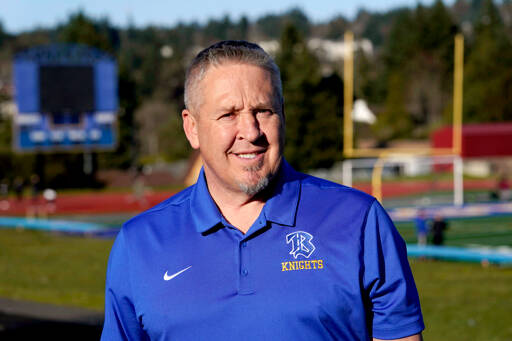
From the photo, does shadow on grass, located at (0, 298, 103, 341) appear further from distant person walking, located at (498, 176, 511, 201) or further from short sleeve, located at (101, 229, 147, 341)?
distant person walking, located at (498, 176, 511, 201)

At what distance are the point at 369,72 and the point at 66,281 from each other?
296ft

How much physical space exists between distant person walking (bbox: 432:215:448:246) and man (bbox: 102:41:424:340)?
15.0 m

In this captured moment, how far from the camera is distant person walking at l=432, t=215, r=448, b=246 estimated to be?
55.1 feet

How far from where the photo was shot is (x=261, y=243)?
2121 millimetres

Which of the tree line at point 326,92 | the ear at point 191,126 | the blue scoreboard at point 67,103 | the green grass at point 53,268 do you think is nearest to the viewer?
the ear at point 191,126

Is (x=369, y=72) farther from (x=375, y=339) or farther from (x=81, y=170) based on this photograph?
(x=375, y=339)

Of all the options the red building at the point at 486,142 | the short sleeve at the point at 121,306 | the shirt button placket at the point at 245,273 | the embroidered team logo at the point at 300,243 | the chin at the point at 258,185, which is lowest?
the red building at the point at 486,142

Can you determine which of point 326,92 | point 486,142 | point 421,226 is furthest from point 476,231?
point 326,92

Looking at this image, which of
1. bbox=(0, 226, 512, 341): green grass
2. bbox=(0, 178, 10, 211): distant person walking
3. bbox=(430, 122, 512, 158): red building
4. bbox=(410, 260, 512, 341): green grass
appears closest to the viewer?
bbox=(410, 260, 512, 341): green grass

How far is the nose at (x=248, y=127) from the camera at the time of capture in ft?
6.98

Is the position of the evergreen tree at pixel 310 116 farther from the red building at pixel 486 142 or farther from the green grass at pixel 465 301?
the green grass at pixel 465 301

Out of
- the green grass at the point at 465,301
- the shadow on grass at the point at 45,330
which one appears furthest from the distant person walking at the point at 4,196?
the shadow on grass at the point at 45,330

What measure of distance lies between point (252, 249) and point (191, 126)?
1.53ft

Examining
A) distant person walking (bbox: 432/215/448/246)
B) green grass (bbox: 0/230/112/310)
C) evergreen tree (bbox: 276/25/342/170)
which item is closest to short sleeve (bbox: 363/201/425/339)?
green grass (bbox: 0/230/112/310)
